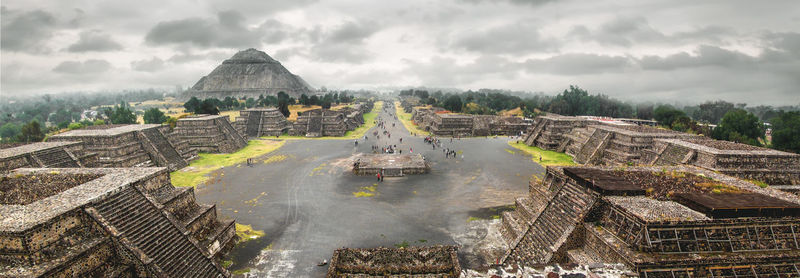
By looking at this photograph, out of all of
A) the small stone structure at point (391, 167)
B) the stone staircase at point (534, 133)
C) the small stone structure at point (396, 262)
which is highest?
the stone staircase at point (534, 133)

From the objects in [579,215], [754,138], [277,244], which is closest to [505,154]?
[579,215]

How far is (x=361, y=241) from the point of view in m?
18.2

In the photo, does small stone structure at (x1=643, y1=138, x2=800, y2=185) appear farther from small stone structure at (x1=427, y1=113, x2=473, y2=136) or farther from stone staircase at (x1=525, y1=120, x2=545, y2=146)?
small stone structure at (x1=427, y1=113, x2=473, y2=136)

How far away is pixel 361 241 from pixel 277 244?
4.78m

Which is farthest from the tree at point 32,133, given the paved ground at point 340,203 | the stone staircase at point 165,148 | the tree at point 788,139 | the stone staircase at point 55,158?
the tree at point 788,139

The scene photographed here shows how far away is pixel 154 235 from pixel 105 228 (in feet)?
5.63

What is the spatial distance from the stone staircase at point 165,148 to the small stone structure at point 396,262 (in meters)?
31.0

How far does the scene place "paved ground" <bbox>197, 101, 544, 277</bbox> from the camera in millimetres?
17547

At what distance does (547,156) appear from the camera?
41750 millimetres

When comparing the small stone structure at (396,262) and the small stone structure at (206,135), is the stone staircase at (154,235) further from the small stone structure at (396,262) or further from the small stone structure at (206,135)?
the small stone structure at (206,135)

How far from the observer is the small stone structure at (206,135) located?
45.1m

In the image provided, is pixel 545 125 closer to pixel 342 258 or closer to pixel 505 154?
pixel 505 154

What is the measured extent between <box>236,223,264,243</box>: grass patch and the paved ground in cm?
58

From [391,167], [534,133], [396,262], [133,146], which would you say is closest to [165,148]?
[133,146]
